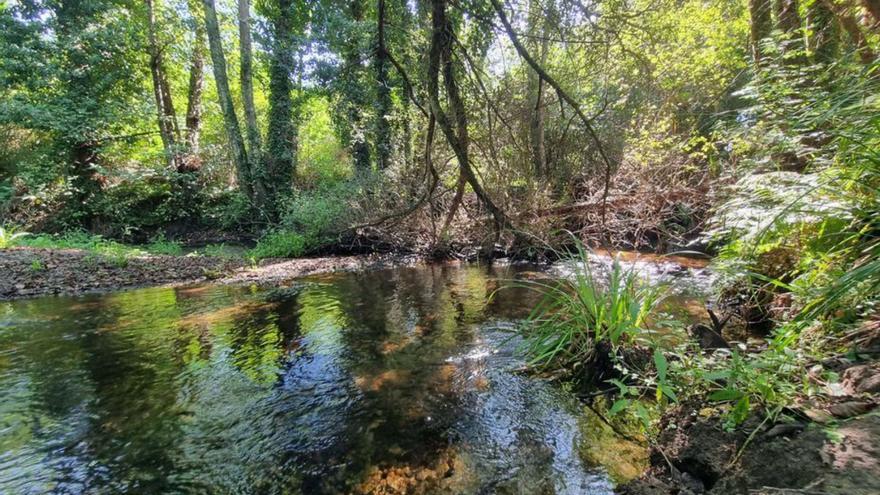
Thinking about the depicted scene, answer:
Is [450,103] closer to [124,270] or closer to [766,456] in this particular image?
[766,456]

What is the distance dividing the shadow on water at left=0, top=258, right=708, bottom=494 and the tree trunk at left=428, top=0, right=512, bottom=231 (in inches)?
62.8

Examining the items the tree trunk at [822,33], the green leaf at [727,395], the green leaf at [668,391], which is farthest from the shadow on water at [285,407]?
the tree trunk at [822,33]

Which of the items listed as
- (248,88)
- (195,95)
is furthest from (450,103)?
(195,95)

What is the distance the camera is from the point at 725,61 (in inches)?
319

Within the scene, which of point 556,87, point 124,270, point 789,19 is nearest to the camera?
point 556,87

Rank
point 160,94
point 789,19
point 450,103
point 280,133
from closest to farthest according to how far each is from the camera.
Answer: point 450,103
point 789,19
point 280,133
point 160,94

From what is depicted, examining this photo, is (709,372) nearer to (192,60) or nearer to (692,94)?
(692,94)

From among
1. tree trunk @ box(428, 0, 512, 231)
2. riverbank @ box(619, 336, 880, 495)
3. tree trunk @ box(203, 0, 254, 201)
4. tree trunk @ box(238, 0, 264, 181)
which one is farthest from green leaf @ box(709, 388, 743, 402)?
tree trunk @ box(203, 0, 254, 201)

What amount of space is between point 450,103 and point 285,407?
2896 millimetres

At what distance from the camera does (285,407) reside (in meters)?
3.63

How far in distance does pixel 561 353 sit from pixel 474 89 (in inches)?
100

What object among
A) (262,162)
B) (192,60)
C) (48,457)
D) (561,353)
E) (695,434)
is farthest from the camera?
(192,60)

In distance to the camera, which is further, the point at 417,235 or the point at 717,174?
the point at 417,235

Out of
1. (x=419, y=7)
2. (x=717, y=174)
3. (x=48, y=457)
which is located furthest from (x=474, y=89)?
(x=717, y=174)
